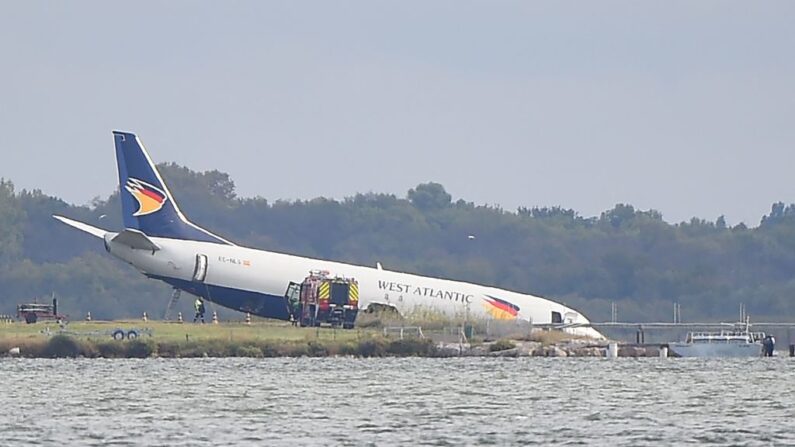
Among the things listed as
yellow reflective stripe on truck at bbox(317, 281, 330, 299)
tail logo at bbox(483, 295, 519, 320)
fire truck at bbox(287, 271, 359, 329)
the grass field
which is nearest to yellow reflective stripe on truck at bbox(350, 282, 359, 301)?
fire truck at bbox(287, 271, 359, 329)

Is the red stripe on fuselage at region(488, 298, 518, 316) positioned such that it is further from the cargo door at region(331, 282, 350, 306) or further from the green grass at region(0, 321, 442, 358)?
the green grass at region(0, 321, 442, 358)

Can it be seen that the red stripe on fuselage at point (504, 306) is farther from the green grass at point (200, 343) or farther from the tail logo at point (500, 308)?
the green grass at point (200, 343)

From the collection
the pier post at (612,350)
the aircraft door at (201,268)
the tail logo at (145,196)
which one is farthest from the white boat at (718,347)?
the tail logo at (145,196)

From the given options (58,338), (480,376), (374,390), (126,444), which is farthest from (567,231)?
Result: (126,444)

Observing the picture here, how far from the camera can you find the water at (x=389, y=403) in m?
47.6

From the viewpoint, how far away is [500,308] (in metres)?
102

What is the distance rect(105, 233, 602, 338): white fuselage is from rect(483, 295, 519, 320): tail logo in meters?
0.07

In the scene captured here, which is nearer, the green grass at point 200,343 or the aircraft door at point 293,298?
the green grass at point 200,343

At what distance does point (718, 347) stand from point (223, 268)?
22.9 metres

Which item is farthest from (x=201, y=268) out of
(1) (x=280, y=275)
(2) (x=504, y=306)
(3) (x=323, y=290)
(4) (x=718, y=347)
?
(4) (x=718, y=347)

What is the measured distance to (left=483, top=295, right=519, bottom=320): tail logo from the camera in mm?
101188

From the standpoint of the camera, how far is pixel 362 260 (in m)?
137

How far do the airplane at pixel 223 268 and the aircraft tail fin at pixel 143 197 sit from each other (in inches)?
1.8

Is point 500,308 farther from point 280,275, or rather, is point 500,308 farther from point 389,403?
point 389,403
